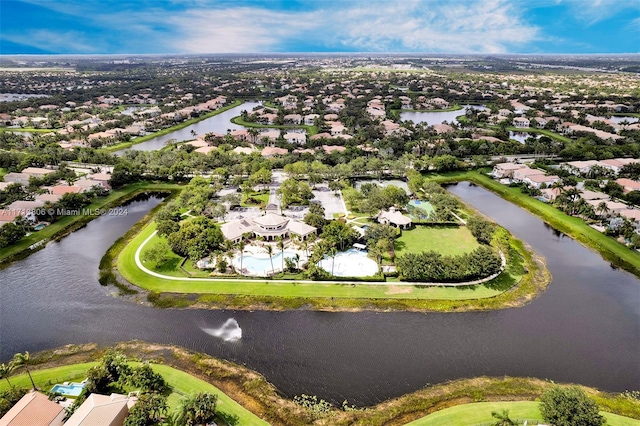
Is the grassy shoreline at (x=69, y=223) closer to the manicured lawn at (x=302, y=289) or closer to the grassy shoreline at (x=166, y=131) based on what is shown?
the manicured lawn at (x=302, y=289)

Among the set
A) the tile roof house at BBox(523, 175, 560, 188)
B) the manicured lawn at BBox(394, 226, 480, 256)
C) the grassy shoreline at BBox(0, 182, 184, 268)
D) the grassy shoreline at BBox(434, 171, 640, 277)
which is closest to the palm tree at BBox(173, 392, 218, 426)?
the manicured lawn at BBox(394, 226, 480, 256)

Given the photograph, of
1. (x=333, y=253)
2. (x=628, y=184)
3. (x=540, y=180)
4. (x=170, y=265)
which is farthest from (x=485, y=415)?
(x=628, y=184)

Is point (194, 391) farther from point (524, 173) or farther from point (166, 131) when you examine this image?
point (166, 131)

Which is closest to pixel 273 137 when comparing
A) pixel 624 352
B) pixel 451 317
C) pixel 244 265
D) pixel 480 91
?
pixel 244 265

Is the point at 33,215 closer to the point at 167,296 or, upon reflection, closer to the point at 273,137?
the point at 167,296

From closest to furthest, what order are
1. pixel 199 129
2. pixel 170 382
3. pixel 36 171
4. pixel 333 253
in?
pixel 170 382 < pixel 333 253 < pixel 36 171 < pixel 199 129

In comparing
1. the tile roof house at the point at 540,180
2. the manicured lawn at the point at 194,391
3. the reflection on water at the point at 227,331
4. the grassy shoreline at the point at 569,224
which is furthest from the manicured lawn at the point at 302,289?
the tile roof house at the point at 540,180
